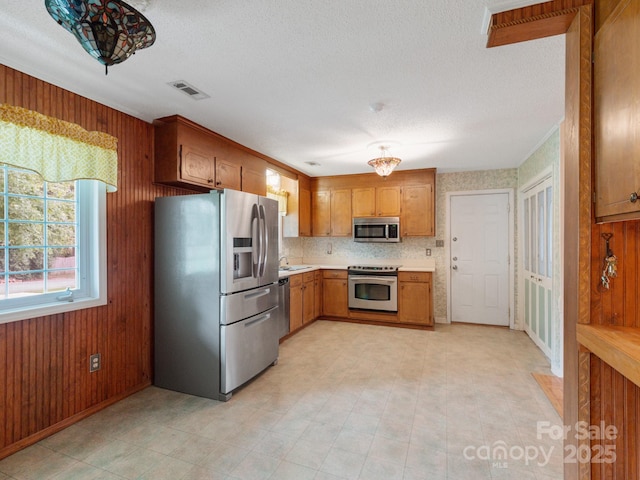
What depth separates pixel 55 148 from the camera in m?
2.09

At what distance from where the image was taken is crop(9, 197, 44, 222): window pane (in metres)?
2.06

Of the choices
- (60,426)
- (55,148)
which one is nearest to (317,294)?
(60,426)

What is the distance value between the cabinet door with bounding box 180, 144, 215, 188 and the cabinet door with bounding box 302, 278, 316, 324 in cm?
216

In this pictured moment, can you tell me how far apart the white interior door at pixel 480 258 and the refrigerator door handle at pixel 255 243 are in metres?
3.28

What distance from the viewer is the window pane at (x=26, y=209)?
6.76ft

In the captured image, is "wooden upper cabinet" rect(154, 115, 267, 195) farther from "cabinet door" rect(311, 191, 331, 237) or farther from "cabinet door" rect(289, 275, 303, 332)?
"cabinet door" rect(311, 191, 331, 237)

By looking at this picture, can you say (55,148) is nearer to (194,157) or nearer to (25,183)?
(25,183)

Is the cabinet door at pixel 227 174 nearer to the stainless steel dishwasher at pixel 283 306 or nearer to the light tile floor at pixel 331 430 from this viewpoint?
the stainless steel dishwasher at pixel 283 306

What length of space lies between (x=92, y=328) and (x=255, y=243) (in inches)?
56.2

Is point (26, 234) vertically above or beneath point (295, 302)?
above

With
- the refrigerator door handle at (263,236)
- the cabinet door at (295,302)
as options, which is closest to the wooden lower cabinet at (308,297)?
the cabinet door at (295,302)

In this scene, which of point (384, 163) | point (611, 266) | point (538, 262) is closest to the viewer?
point (611, 266)

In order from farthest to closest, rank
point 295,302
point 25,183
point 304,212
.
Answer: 1. point 304,212
2. point 295,302
3. point 25,183

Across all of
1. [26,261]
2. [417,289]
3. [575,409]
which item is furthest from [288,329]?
[575,409]
